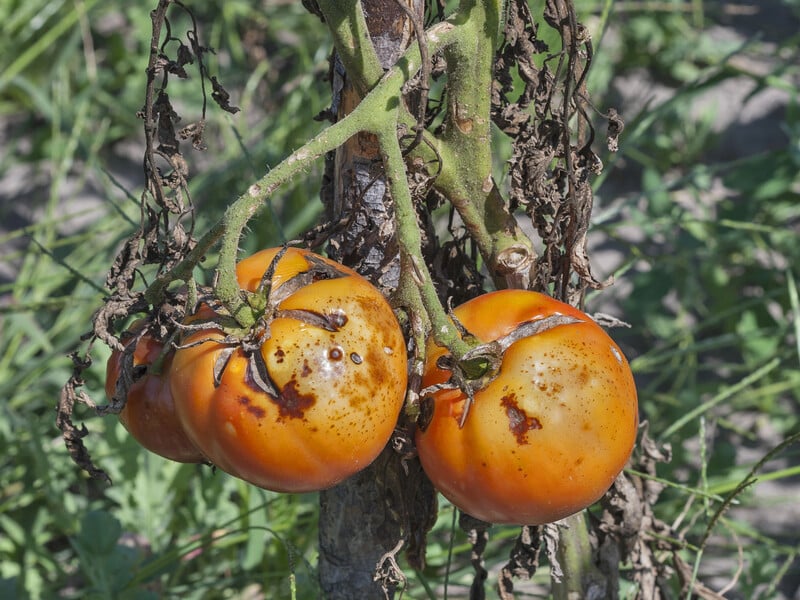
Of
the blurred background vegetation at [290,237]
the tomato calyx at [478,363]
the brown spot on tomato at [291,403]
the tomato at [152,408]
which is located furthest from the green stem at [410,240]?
the blurred background vegetation at [290,237]

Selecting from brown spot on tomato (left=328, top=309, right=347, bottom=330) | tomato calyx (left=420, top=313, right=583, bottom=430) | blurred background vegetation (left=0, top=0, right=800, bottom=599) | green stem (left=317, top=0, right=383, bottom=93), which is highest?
green stem (left=317, top=0, right=383, bottom=93)

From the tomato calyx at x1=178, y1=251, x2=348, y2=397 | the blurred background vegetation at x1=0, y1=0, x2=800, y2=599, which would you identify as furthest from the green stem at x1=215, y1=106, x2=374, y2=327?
the blurred background vegetation at x1=0, y1=0, x2=800, y2=599

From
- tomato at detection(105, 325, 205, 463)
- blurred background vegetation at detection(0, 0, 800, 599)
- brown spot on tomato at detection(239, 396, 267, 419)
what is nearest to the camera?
brown spot on tomato at detection(239, 396, 267, 419)

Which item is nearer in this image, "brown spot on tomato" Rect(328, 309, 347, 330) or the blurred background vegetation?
"brown spot on tomato" Rect(328, 309, 347, 330)

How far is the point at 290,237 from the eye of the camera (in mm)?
2074

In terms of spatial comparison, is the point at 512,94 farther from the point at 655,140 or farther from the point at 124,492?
the point at 655,140

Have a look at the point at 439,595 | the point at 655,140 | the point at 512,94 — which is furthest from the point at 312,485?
the point at 655,140

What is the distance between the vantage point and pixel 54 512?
Answer: 5.70 ft

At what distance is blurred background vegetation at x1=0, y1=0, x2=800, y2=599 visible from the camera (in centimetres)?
168

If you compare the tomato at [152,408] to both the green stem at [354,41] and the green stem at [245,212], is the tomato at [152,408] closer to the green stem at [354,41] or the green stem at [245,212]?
the green stem at [245,212]

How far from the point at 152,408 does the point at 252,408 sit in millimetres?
176

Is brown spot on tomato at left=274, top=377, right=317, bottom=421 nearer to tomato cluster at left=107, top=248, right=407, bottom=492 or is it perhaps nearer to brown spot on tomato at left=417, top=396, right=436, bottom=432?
tomato cluster at left=107, top=248, right=407, bottom=492

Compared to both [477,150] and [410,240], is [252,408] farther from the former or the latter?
[477,150]

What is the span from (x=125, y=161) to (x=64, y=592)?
157cm
